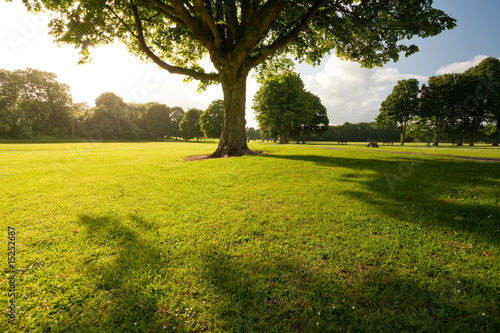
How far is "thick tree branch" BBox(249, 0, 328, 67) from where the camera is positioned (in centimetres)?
1179

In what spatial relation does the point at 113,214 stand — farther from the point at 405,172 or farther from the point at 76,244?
the point at 405,172

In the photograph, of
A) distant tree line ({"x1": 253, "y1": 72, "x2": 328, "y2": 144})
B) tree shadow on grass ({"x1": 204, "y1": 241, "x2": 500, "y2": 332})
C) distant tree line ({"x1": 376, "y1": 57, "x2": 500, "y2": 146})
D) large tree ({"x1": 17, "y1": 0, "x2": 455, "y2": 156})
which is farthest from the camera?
distant tree line ({"x1": 253, "y1": 72, "x2": 328, "y2": 144})

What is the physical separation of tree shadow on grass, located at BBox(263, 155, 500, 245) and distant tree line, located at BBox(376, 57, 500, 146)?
46.5m

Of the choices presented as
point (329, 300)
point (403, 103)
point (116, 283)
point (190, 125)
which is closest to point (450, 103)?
point (403, 103)

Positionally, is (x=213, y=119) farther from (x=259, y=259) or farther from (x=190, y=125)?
(x=259, y=259)

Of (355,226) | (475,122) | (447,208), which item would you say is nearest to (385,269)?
(355,226)

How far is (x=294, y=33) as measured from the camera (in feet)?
42.5

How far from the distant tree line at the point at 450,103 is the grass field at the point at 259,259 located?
162ft

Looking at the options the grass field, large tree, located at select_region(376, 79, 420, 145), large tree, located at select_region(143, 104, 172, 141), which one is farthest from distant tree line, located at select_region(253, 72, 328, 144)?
large tree, located at select_region(143, 104, 172, 141)

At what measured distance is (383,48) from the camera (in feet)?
45.7

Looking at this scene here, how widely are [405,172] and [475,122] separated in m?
56.7

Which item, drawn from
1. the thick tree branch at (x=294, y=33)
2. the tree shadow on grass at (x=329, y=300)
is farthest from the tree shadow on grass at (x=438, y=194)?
the thick tree branch at (x=294, y=33)

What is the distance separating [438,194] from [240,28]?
13.3 metres

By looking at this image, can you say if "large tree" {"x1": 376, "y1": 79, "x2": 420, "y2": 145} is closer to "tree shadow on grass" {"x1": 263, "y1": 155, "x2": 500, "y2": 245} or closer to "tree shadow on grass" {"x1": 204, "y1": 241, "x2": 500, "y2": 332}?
"tree shadow on grass" {"x1": 263, "y1": 155, "x2": 500, "y2": 245}
